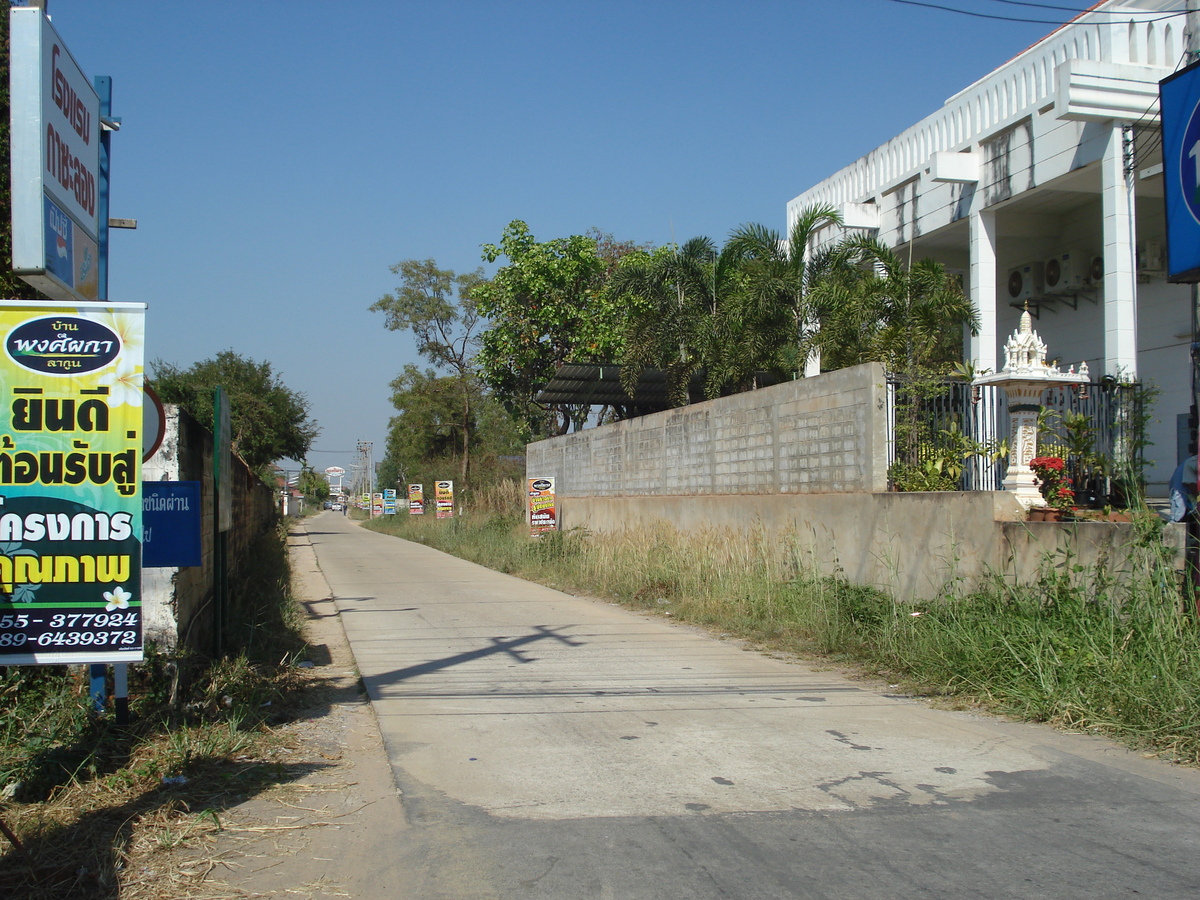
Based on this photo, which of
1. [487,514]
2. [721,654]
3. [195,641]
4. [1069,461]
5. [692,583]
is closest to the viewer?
[195,641]

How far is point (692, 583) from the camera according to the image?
12992mm

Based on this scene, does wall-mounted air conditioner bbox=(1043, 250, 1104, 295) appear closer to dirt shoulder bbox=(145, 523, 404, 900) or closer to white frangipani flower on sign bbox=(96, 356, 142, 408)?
dirt shoulder bbox=(145, 523, 404, 900)

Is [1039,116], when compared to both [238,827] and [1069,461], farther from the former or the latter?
[238,827]

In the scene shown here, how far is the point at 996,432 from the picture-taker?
33.3 feet

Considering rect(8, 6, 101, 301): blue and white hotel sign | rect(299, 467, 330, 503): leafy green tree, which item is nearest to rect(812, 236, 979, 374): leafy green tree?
rect(8, 6, 101, 301): blue and white hotel sign

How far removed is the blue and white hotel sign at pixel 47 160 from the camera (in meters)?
4.72

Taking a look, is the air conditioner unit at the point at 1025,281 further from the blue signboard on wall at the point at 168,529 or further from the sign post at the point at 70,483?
the sign post at the point at 70,483

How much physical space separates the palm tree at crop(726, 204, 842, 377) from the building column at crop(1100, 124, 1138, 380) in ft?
15.2

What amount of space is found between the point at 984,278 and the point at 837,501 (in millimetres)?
8381

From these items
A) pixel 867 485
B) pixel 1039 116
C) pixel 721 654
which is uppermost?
pixel 1039 116

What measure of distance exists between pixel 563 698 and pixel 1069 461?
6.14 metres

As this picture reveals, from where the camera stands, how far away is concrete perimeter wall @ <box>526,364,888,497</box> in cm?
1088

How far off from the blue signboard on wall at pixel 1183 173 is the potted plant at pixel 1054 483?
83.0 inches

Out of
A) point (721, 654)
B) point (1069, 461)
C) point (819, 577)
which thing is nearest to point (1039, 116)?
point (1069, 461)
